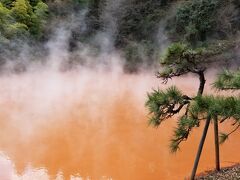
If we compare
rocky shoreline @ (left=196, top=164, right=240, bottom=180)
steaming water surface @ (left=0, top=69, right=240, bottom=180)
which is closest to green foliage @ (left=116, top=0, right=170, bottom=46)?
steaming water surface @ (left=0, top=69, right=240, bottom=180)

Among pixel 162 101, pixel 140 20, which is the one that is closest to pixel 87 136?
pixel 162 101

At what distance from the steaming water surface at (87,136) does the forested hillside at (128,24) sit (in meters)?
1.76

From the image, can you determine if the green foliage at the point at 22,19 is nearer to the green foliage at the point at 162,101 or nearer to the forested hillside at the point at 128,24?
the forested hillside at the point at 128,24

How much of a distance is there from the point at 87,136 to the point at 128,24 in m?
6.25

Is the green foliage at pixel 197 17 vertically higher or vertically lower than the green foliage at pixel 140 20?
lower

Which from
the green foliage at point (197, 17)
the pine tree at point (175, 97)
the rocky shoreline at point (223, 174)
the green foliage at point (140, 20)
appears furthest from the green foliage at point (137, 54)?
the pine tree at point (175, 97)

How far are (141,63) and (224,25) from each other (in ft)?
7.92

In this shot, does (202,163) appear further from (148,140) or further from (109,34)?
(109,34)

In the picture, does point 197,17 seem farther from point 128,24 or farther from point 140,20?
point 128,24

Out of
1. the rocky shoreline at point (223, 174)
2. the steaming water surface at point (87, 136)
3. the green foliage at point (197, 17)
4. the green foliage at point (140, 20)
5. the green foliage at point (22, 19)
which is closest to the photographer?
the rocky shoreline at point (223, 174)

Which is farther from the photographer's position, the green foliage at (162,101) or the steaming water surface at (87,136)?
the steaming water surface at (87,136)

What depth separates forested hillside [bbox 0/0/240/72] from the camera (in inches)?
459

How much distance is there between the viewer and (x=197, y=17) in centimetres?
1176

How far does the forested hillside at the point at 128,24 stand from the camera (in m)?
11.7
